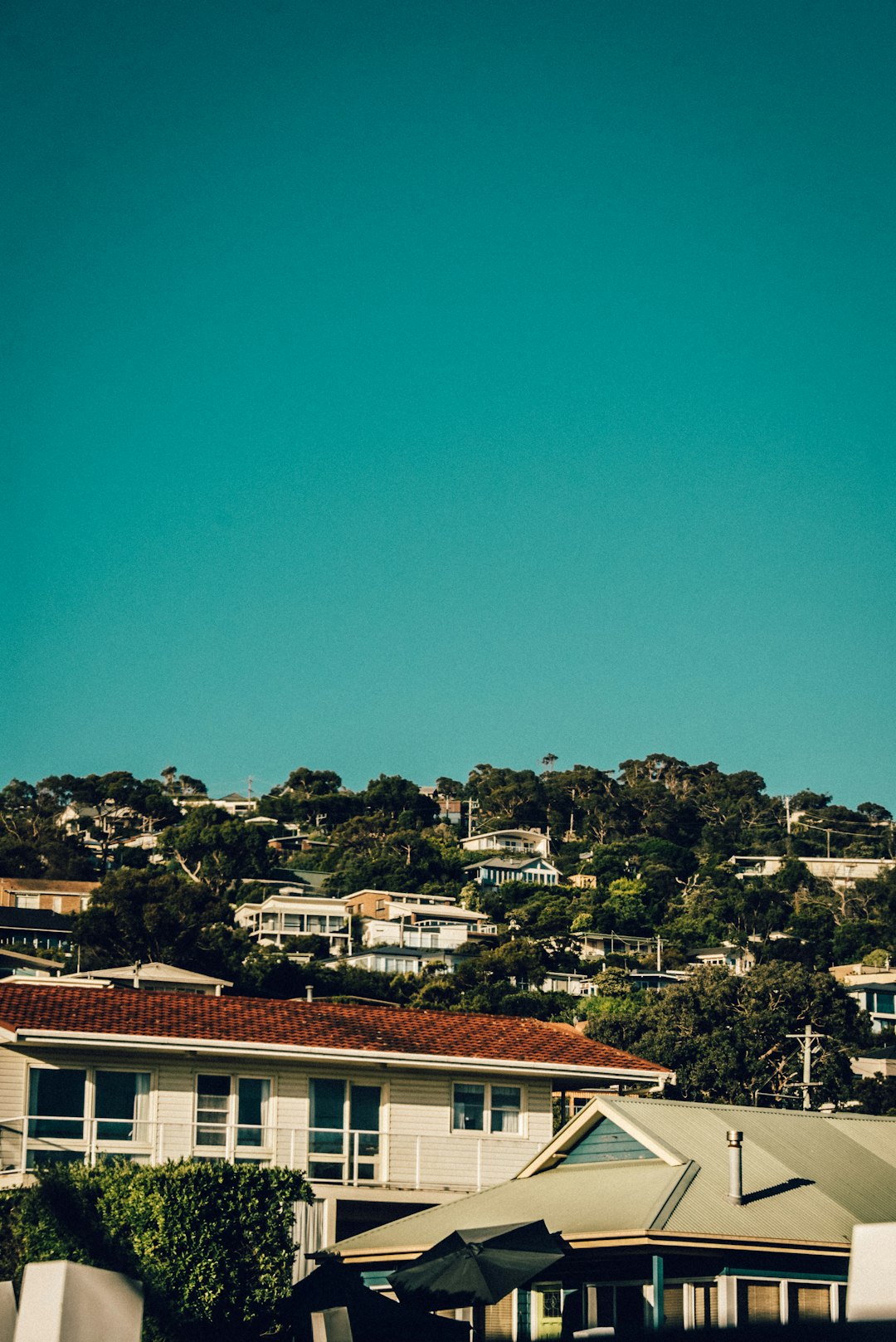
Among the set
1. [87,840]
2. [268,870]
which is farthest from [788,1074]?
[87,840]

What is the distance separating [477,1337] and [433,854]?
122 m

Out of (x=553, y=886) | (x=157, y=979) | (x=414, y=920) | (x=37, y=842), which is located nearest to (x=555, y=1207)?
(x=157, y=979)

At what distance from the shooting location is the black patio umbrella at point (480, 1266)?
19.1 m

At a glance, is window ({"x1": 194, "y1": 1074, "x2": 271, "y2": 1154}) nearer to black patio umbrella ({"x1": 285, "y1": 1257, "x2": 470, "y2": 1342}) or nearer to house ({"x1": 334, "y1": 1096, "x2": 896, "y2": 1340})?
house ({"x1": 334, "y1": 1096, "x2": 896, "y2": 1340})

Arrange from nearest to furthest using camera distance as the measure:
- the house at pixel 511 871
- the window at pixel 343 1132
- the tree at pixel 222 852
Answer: the window at pixel 343 1132 → the tree at pixel 222 852 → the house at pixel 511 871

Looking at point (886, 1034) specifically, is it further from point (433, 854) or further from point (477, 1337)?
point (477, 1337)

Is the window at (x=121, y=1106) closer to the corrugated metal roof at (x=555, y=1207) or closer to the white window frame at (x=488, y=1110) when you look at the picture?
the corrugated metal roof at (x=555, y=1207)

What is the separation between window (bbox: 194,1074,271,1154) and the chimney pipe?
31.0 feet

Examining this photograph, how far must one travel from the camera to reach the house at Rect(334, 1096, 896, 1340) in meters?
20.7

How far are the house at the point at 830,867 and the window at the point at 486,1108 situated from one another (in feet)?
375

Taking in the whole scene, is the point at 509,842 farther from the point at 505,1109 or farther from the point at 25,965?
the point at 505,1109

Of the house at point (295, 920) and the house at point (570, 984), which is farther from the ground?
the house at point (295, 920)

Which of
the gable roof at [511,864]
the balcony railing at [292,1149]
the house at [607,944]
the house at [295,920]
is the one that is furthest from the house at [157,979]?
the gable roof at [511,864]

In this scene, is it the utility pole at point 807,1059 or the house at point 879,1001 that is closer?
the utility pole at point 807,1059
